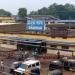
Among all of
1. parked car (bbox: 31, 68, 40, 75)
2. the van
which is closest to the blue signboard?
the van

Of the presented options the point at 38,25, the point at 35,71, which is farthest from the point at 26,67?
the point at 38,25

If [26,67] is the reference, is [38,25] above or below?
above

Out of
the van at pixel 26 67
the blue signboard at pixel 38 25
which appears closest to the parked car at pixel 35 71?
the van at pixel 26 67

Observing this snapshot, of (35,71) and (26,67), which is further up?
(26,67)

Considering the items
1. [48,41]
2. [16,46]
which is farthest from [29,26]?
[48,41]

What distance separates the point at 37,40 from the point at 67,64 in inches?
298

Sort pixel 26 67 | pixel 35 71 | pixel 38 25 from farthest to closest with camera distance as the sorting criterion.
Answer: pixel 38 25, pixel 26 67, pixel 35 71

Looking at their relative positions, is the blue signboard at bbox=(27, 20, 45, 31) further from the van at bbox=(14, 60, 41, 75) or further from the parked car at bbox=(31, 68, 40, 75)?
the parked car at bbox=(31, 68, 40, 75)

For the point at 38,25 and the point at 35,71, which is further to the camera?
the point at 38,25

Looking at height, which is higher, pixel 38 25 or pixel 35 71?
pixel 38 25

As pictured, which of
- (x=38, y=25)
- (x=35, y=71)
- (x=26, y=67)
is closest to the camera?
(x=35, y=71)

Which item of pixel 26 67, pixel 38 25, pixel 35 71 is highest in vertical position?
pixel 38 25

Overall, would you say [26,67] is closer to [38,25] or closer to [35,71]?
[35,71]

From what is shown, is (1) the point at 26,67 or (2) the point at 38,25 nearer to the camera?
(1) the point at 26,67
